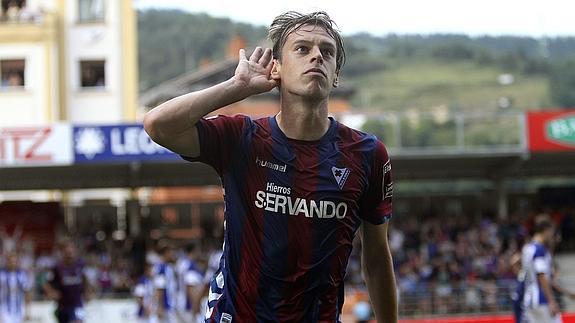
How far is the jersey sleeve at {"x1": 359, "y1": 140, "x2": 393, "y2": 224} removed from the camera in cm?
443

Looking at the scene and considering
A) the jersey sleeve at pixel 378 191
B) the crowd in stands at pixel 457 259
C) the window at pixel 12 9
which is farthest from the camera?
the window at pixel 12 9

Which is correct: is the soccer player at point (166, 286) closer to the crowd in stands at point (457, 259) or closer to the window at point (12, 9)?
the crowd in stands at point (457, 259)

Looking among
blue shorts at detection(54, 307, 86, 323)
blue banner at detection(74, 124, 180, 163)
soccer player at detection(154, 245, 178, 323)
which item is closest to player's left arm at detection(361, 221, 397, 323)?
soccer player at detection(154, 245, 178, 323)

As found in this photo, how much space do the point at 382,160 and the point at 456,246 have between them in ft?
80.7

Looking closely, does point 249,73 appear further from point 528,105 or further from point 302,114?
point 528,105

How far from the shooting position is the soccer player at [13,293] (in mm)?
22344

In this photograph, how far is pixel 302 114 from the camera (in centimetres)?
426

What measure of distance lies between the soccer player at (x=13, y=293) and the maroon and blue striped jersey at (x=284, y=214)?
18.5 meters

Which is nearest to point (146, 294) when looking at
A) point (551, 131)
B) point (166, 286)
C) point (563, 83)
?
point (166, 286)

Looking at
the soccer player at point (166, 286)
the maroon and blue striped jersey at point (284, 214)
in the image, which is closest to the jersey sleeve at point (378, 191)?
the maroon and blue striped jersey at point (284, 214)

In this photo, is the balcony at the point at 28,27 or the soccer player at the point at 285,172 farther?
the balcony at the point at 28,27

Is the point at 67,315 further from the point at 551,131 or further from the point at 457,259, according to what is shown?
the point at 551,131

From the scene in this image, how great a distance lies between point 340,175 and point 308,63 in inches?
18.6

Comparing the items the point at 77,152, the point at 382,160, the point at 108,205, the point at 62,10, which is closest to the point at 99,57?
the point at 62,10
